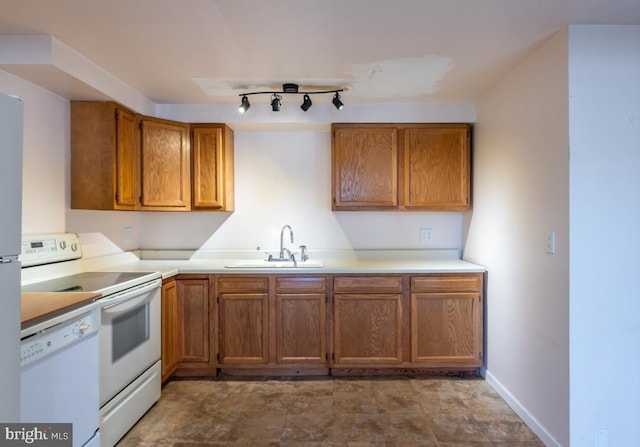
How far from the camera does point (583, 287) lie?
1.75 meters

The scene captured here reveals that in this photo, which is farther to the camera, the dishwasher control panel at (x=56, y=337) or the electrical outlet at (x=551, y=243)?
the electrical outlet at (x=551, y=243)

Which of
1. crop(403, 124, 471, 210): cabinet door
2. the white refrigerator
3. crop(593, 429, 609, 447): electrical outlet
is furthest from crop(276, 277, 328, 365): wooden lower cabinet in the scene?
the white refrigerator

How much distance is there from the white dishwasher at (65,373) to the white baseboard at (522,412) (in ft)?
7.60

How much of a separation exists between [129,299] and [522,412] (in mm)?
2494

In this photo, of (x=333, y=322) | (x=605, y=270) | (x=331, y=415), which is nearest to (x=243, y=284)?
(x=333, y=322)

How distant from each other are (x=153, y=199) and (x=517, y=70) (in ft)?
9.13

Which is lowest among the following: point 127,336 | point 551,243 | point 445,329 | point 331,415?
point 331,415

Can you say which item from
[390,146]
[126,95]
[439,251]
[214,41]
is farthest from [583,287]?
[126,95]

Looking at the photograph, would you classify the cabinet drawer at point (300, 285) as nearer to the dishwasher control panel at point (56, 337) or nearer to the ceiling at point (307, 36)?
the dishwasher control panel at point (56, 337)

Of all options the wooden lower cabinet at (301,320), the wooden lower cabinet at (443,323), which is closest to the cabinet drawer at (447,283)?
the wooden lower cabinet at (443,323)

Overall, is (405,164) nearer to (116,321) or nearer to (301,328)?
(301,328)

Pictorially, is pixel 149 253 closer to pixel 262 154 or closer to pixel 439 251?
pixel 262 154

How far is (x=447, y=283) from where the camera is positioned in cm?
275

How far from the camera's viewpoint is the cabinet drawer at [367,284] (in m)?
2.75
